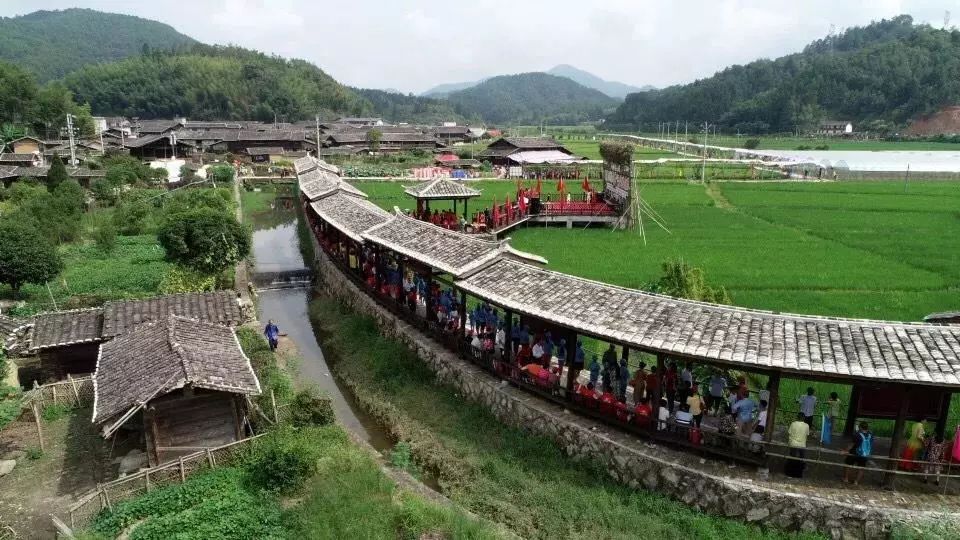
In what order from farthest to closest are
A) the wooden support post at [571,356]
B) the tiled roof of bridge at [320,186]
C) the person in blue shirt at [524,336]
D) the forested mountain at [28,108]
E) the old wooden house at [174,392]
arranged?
the forested mountain at [28,108] → the tiled roof of bridge at [320,186] → the person in blue shirt at [524,336] → the wooden support post at [571,356] → the old wooden house at [174,392]

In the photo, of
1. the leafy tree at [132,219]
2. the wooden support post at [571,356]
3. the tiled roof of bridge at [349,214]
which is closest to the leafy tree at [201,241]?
the tiled roof of bridge at [349,214]

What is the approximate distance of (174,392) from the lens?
11297mm

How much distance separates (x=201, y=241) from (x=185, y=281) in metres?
1.77

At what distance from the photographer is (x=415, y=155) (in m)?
78.1

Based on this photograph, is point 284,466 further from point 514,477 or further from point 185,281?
point 185,281

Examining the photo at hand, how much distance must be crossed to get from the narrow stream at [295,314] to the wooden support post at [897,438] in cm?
925

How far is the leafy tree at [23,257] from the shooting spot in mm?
21156

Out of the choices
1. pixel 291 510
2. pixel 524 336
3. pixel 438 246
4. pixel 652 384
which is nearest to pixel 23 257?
pixel 438 246

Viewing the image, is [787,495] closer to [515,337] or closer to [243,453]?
[515,337]

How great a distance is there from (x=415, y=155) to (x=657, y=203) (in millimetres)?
41825

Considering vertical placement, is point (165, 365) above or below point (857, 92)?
below

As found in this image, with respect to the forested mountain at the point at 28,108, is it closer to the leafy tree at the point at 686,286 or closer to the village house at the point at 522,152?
the village house at the point at 522,152

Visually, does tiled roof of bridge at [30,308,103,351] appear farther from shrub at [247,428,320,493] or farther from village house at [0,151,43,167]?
village house at [0,151,43,167]

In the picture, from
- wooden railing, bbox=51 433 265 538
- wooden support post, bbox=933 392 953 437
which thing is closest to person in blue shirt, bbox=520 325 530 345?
wooden railing, bbox=51 433 265 538
